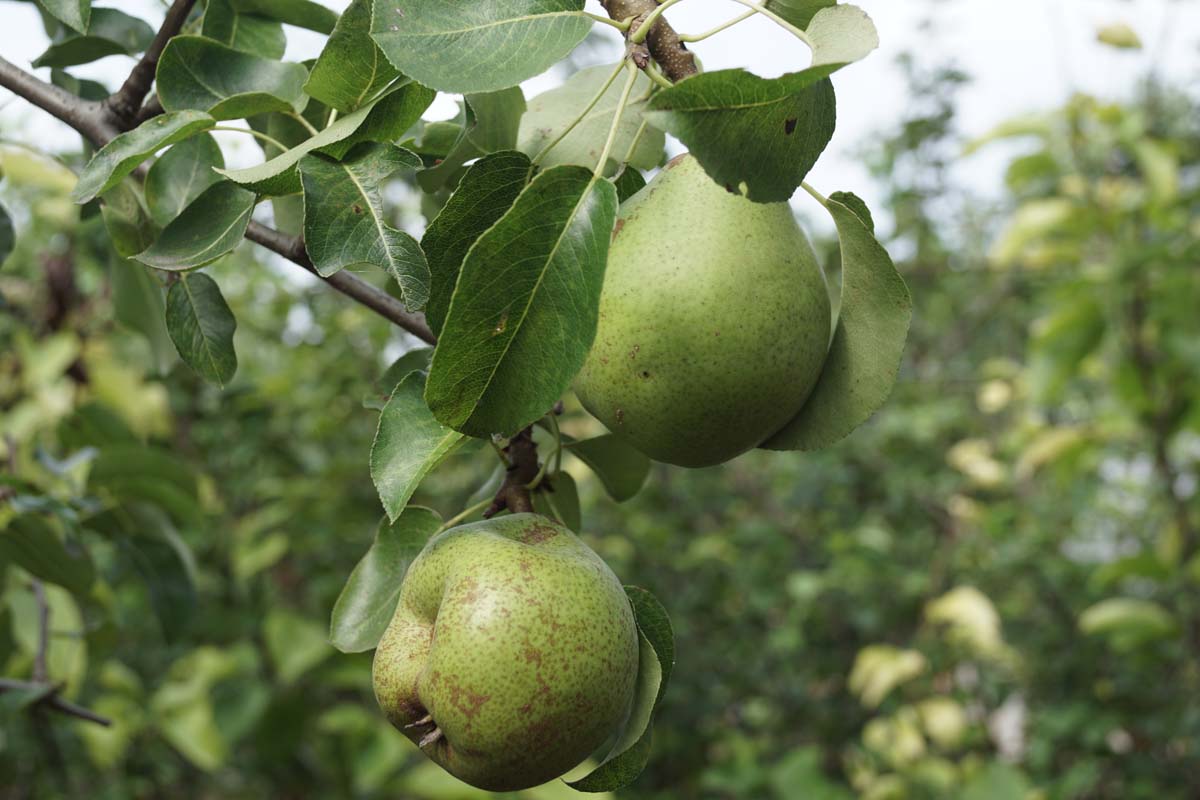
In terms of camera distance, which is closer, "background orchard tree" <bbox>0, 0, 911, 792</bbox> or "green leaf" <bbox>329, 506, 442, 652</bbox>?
"background orchard tree" <bbox>0, 0, 911, 792</bbox>

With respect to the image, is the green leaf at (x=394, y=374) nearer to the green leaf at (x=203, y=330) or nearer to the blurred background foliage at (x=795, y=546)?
the green leaf at (x=203, y=330)

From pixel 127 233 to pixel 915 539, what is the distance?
260 cm

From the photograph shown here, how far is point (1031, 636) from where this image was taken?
303 cm

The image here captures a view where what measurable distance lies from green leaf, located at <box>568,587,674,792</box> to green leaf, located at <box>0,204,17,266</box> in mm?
765

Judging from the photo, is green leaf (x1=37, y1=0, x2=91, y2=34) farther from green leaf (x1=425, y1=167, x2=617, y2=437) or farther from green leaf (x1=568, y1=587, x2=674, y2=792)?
green leaf (x1=568, y1=587, x2=674, y2=792)

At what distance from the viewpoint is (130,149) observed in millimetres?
612

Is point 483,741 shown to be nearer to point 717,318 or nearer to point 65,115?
point 717,318

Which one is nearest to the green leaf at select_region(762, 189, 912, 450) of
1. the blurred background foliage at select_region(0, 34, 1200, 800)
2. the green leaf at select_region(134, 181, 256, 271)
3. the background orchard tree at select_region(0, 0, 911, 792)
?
the background orchard tree at select_region(0, 0, 911, 792)

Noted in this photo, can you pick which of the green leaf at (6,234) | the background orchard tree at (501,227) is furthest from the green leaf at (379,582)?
the green leaf at (6,234)

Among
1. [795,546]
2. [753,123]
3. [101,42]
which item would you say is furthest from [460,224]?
[795,546]

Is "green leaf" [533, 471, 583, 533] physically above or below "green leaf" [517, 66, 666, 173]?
below

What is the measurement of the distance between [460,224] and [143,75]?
0.33 metres

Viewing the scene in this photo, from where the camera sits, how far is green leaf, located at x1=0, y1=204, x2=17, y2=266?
103 cm

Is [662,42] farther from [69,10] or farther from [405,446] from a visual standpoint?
[69,10]
